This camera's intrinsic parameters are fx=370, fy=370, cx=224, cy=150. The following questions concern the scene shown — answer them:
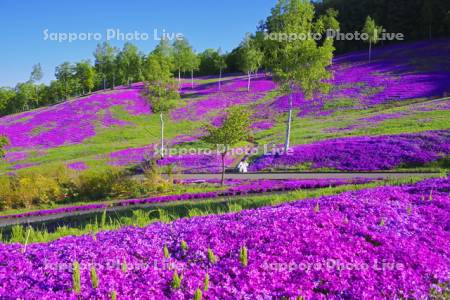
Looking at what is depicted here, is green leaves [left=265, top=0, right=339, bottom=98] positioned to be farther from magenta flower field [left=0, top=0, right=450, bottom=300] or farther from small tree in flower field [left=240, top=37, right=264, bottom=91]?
small tree in flower field [left=240, top=37, right=264, bottom=91]

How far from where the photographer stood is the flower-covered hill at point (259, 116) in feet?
139

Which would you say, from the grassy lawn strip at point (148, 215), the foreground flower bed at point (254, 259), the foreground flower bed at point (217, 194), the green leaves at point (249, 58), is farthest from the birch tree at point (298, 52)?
the green leaves at point (249, 58)

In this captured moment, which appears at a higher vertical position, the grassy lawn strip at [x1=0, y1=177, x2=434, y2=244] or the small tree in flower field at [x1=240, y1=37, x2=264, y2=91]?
the small tree in flower field at [x1=240, y1=37, x2=264, y2=91]

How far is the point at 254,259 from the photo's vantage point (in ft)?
22.7

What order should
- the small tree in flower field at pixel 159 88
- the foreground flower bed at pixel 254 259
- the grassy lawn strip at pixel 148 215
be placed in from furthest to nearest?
the small tree in flower field at pixel 159 88 → the grassy lawn strip at pixel 148 215 → the foreground flower bed at pixel 254 259

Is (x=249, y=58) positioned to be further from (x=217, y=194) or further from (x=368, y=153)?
(x=217, y=194)

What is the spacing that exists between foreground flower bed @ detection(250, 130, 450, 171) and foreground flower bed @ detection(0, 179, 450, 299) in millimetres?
21231

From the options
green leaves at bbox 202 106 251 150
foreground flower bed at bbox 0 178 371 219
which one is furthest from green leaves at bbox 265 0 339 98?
foreground flower bed at bbox 0 178 371 219

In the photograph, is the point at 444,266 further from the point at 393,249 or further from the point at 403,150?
the point at 403,150

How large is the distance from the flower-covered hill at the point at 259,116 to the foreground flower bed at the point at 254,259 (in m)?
27.4

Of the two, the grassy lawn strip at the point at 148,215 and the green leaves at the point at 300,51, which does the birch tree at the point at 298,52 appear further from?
the grassy lawn strip at the point at 148,215

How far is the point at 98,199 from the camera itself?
29.4 meters

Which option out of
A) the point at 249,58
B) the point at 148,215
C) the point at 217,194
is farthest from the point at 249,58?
the point at 148,215

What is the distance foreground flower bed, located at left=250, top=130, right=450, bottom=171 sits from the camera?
94.6ft
